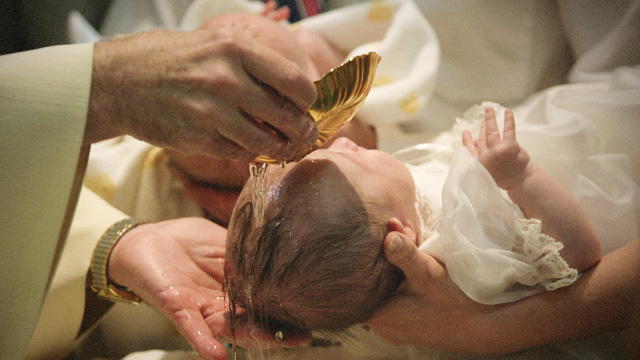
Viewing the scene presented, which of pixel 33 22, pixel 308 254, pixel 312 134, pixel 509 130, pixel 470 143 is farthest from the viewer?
pixel 33 22

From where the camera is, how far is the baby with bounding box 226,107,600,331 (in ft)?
2.64

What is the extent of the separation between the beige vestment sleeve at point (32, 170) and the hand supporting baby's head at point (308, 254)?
0.30m

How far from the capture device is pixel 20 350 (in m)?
0.71

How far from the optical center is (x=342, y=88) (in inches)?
26.7

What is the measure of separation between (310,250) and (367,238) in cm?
11

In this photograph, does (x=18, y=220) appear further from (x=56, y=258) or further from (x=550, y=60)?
(x=550, y=60)

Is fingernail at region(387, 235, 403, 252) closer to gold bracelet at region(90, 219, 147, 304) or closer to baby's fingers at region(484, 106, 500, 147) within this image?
baby's fingers at region(484, 106, 500, 147)

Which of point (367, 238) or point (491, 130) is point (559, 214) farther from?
point (367, 238)

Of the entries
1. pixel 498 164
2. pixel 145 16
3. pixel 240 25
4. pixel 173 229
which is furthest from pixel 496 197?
pixel 145 16

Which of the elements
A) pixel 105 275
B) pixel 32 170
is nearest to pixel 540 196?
pixel 32 170

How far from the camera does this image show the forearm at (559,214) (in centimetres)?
84

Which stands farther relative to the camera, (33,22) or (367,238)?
(33,22)

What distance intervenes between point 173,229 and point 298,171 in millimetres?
460

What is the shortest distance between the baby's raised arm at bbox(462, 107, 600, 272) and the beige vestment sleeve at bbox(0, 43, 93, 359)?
28.7 inches
